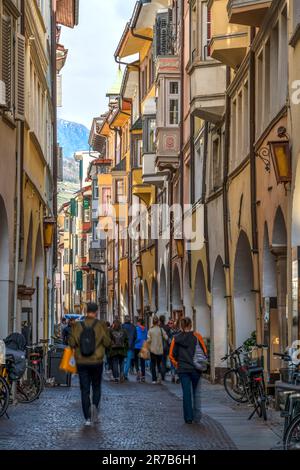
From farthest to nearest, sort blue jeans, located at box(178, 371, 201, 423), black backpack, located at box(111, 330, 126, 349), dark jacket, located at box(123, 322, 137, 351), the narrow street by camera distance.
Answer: dark jacket, located at box(123, 322, 137, 351)
black backpack, located at box(111, 330, 126, 349)
blue jeans, located at box(178, 371, 201, 423)
the narrow street

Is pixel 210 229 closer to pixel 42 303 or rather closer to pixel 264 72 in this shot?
pixel 42 303

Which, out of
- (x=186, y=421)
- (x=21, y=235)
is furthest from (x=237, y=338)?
(x=186, y=421)

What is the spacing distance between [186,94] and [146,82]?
52.5 feet

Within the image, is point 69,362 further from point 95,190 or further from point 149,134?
point 95,190

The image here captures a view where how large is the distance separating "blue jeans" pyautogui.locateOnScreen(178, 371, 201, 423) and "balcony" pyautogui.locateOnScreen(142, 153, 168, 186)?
95.5 feet

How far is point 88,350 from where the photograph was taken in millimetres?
18359

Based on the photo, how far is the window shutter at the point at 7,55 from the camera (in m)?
24.5

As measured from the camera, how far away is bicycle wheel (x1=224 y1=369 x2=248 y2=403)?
2273 cm

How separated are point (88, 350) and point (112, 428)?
3.94 ft

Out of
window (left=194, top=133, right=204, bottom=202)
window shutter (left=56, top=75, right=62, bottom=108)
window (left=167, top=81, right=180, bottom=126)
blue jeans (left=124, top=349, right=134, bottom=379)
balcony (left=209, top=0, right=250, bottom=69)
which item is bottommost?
blue jeans (left=124, top=349, right=134, bottom=379)

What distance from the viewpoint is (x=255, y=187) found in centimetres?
2434

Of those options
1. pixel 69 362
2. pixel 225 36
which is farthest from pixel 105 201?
pixel 69 362

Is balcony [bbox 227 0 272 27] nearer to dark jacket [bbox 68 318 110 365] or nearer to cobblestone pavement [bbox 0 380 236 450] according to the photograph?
dark jacket [bbox 68 318 110 365]

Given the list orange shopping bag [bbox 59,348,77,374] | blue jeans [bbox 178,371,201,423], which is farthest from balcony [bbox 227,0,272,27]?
orange shopping bag [bbox 59,348,77,374]
